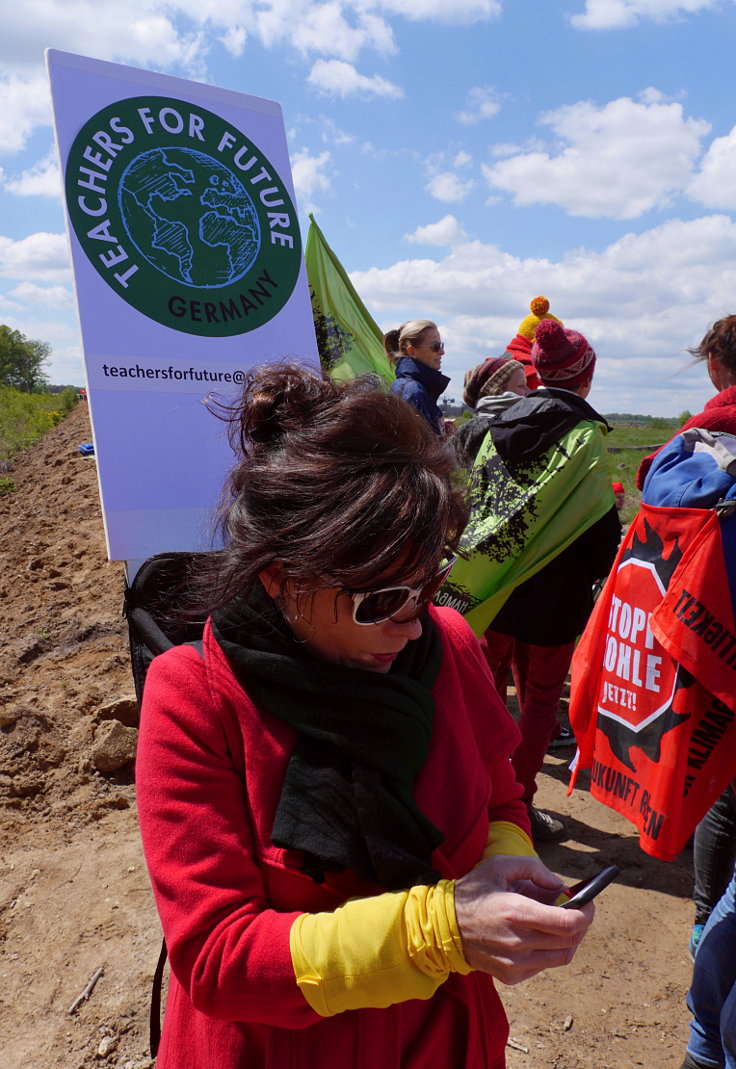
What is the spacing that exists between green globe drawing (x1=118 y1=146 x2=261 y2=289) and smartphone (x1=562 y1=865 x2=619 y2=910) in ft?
6.19

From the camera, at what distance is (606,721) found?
2275 millimetres

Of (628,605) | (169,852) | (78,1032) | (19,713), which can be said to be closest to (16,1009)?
(78,1032)

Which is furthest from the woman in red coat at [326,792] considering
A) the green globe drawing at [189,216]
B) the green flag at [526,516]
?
the green flag at [526,516]

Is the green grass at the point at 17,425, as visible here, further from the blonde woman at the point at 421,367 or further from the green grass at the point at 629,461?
the blonde woman at the point at 421,367

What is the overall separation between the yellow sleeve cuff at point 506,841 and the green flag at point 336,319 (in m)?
3.61

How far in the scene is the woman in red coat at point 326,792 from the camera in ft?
2.97

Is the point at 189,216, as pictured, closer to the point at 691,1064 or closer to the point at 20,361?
the point at 691,1064

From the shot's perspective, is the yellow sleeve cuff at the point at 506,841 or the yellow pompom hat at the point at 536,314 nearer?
the yellow sleeve cuff at the point at 506,841

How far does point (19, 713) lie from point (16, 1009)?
1.73 meters

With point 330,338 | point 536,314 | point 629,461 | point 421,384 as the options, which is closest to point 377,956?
point 421,384

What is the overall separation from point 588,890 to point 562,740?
3.63 m

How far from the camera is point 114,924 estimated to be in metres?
2.78

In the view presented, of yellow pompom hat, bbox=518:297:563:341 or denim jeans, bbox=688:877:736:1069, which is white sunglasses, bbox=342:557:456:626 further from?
yellow pompom hat, bbox=518:297:563:341

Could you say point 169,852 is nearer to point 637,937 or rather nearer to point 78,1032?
point 78,1032
